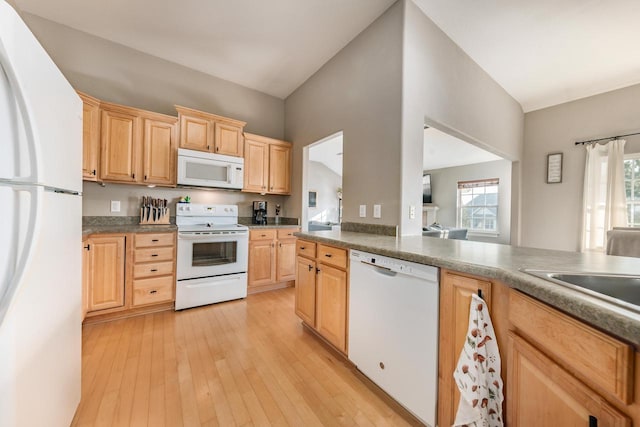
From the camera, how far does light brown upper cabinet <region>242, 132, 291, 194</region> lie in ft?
11.0

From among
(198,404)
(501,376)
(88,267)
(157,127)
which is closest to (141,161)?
(157,127)

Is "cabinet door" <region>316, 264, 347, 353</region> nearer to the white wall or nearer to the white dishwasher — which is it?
the white dishwasher

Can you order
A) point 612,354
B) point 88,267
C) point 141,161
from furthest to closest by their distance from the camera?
point 141,161, point 88,267, point 612,354

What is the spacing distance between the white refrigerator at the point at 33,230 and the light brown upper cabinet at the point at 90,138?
1617mm

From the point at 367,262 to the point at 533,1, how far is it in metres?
2.51

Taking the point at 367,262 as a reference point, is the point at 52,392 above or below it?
below

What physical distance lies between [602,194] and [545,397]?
13.0 feet

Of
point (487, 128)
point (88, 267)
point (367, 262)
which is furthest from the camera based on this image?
point (487, 128)

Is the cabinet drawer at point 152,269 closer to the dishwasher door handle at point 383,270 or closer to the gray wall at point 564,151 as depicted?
the dishwasher door handle at point 383,270

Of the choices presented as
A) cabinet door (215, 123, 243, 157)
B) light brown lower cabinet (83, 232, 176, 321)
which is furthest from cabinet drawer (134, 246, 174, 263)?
cabinet door (215, 123, 243, 157)

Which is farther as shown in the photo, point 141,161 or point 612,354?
point 141,161

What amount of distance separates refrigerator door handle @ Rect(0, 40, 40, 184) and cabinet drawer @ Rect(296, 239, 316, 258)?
1.57 meters

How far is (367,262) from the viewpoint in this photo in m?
1.51

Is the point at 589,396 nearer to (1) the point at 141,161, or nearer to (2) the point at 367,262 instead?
(2) the point at 367,262
